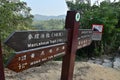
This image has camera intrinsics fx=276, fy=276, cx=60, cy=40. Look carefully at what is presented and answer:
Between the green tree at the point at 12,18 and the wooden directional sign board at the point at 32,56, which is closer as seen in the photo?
the wooden directional sign board at the point at 32,56

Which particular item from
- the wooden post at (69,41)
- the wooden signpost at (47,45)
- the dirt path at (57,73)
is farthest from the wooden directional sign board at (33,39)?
the dirt path at (57,73)

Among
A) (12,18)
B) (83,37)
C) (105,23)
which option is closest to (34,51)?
(83,37)

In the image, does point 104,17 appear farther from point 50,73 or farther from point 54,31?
point 54,31

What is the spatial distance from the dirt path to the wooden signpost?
1334 millimetres

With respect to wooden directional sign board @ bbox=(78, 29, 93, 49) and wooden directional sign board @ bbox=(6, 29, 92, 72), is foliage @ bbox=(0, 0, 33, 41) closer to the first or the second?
wooden directional sign board @ bbox=(78, 29, 93, 49)

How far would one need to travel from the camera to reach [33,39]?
2766 mm

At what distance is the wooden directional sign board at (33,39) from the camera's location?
241 cm

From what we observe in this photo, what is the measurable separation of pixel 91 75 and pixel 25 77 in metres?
1.45

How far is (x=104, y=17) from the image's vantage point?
30.4ft

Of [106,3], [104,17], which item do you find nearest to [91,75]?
[104,17]

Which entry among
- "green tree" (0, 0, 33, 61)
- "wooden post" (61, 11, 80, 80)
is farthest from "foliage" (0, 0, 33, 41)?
"wooden post" (61, 11, 80, 80)

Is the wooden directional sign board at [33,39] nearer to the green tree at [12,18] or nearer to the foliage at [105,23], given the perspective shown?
the green tree at [12,18]

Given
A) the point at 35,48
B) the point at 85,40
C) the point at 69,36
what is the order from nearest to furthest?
the point at 35,48 → the point at 69,36 → the point at 85,40

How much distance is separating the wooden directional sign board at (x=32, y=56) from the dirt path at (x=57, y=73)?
1937mm
